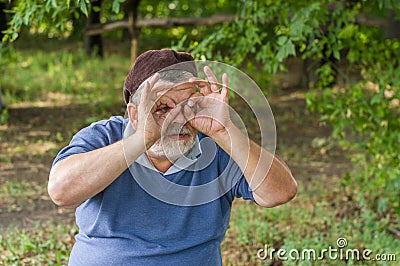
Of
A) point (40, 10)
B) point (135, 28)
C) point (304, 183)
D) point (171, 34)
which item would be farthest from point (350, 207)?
point (171, 34)

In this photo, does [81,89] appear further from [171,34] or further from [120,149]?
[120,149]

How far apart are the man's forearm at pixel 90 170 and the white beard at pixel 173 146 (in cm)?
16

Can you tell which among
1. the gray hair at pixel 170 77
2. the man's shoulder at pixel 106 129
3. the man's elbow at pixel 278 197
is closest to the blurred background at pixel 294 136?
the man's shoulder at pixel 106 129

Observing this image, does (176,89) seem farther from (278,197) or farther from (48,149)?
(48,149)

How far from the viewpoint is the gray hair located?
2.03 meters

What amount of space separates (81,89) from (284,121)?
8.96 feet

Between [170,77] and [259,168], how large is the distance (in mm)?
411

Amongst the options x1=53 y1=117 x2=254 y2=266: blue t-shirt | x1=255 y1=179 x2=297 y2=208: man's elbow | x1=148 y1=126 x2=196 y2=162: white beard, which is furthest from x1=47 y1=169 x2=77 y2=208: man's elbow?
x1=255 y1=179 x2=297 y2=208: man's elbow

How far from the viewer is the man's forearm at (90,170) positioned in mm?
1874

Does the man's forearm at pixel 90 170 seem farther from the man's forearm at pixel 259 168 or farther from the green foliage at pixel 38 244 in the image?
the green foliage at pixel 38 244

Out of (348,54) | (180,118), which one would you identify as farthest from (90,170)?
(348,54)

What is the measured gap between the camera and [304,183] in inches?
217

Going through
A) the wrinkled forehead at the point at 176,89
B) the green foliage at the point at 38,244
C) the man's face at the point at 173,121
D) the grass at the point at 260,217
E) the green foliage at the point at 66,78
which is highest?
the wrinkled forehead at the point at 176,89

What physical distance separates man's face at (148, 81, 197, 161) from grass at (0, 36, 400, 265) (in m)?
1.75
